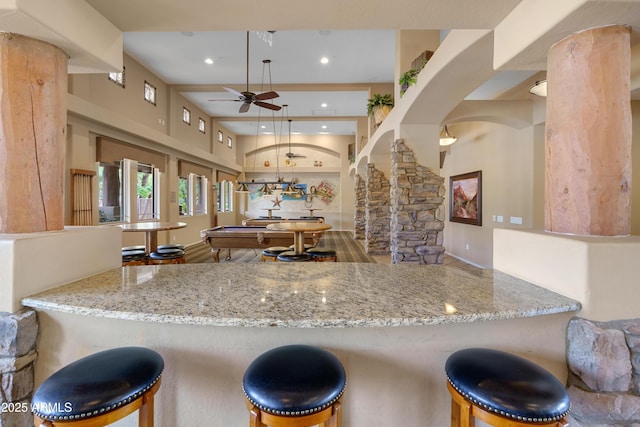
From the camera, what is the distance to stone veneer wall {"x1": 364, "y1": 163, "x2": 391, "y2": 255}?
23.4ft

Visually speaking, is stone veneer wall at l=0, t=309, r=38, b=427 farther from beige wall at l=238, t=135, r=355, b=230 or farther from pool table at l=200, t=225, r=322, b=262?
beige wall at l=238, t=135, r=355, b=230

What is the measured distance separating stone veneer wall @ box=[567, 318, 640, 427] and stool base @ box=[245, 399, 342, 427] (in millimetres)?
1115

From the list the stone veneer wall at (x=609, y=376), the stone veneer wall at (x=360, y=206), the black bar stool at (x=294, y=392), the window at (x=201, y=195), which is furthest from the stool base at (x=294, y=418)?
the window at (x=201, y=195)

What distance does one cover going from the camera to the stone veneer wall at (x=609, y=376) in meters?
1.23

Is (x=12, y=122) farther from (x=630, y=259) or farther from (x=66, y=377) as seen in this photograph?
(x=630, y=259)

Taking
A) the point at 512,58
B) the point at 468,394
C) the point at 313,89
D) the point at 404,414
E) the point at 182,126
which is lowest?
the point at 404,414

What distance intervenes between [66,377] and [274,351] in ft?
2.56

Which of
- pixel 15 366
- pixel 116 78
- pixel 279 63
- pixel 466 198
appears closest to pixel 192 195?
pixel 116 78

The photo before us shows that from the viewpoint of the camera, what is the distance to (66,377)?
3.53 feet

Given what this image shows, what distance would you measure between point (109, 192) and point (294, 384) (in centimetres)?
614

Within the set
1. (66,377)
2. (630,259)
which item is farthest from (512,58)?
(66,377)

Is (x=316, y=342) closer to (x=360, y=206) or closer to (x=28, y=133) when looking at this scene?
(x=28, y=133)

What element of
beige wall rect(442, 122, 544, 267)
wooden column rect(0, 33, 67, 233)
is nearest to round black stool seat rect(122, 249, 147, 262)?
wooden column rect(0, 33, 67, 233)

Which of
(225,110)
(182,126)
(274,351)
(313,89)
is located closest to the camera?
(274,351)
